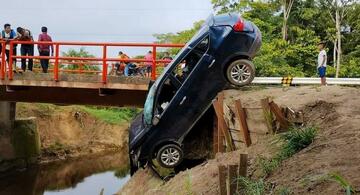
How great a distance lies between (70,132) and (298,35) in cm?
1490

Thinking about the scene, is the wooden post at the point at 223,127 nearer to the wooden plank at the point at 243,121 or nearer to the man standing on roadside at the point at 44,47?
the wooden plank at the point at 243,121

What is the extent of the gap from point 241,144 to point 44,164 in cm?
1960

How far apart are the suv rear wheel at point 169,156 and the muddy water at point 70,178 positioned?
10752mm

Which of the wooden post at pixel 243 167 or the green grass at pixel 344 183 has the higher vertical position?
the green grass at pixel 344 183

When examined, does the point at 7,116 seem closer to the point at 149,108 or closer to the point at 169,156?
the point at 149,108

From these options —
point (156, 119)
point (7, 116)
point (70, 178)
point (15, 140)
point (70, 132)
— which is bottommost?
point (70, 178)

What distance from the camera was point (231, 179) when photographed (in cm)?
510

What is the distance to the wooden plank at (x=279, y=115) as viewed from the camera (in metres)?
6.96

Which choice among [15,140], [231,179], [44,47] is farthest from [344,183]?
[15,140]

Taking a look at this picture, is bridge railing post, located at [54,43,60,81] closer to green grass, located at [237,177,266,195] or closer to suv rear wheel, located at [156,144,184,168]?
suv rear wheel, located at [156,144,184,168]

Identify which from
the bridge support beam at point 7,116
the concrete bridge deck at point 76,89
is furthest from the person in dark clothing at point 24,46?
the bridge support beam at point 7,116

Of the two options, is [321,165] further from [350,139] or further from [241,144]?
[241,144]

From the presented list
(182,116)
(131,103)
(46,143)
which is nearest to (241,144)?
(182,116)

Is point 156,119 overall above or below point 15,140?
above
